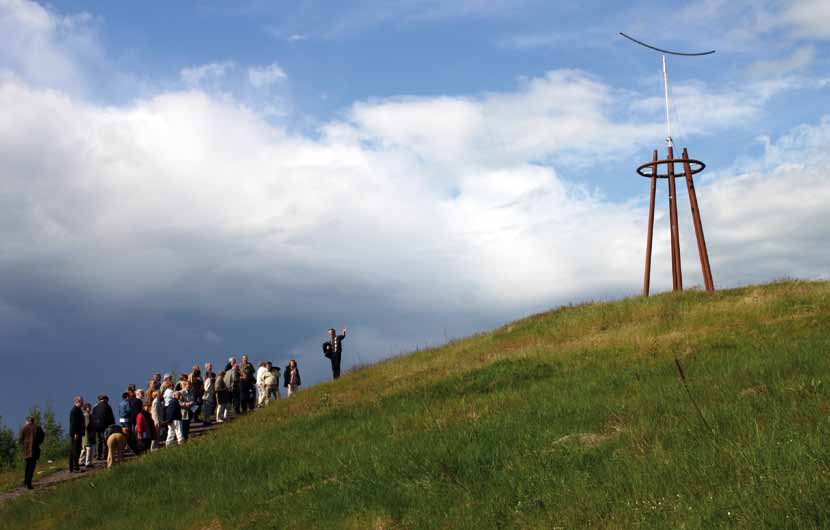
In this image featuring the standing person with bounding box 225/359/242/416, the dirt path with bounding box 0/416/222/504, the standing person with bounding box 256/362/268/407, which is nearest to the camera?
the dirt path with bounding box 0/416/222/504

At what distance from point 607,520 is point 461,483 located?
11.2 feet

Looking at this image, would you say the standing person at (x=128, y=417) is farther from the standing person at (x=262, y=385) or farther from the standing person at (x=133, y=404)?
the standing person at (x=262, y=385)

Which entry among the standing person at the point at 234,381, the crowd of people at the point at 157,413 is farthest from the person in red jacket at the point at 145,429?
the standing person at the point at 234,381

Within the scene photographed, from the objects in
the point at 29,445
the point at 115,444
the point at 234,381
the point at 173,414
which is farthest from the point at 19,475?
the point at 234,381

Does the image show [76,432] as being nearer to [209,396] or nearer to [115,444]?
Result: [115,444]

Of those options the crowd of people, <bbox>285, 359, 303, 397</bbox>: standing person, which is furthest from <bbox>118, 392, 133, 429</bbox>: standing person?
<bbox>285, 359, 303, 397</bbox>: standing person

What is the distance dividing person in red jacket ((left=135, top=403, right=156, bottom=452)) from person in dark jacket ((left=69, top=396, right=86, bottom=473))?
4.81ft

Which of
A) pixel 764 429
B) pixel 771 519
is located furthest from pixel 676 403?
pixel 771 519

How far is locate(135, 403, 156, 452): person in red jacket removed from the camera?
2331 cm

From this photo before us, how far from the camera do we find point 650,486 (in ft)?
28.9

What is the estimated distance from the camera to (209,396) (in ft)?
89.5

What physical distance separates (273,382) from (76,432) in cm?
748

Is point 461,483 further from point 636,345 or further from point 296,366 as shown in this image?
point 296,366

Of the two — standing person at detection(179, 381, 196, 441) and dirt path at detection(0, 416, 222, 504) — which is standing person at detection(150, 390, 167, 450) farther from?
dirt path at detection(0, 416, 222, 504)
